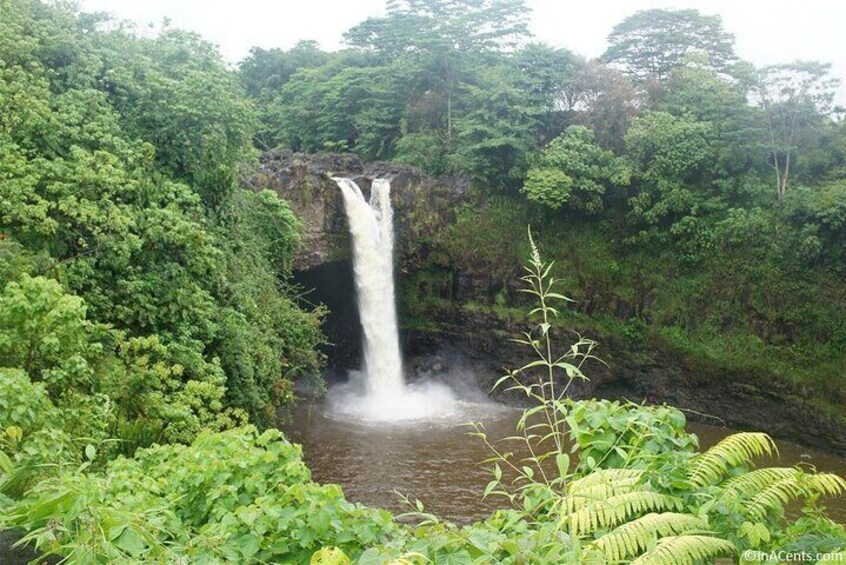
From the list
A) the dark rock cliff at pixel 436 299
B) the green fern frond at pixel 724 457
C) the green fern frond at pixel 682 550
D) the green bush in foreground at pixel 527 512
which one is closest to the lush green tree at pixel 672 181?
the dark rock cliff at pixel 436 299

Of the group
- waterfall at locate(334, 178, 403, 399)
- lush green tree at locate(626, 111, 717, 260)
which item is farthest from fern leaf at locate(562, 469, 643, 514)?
waterfall at locate(334, 178, 403, 399)

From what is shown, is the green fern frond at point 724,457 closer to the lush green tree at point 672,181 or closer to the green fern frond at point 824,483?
the green fern frond at point 824,483

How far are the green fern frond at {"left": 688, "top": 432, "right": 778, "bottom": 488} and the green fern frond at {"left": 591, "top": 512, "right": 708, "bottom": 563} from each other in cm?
40

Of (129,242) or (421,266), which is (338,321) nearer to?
(421,266)

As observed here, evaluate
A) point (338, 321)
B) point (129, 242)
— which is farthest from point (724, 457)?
point (338, 321)

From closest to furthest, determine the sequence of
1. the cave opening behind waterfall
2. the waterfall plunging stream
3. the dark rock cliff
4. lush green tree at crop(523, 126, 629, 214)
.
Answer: the dark rock cliff → lush green tree at crop(523, 126, 629, 214) → the waterfall plunging stream → the cave opening behind waterfall

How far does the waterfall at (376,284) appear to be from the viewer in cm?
1805

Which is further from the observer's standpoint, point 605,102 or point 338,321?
point 605,102

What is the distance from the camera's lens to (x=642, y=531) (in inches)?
103

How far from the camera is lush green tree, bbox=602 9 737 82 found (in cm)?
2291

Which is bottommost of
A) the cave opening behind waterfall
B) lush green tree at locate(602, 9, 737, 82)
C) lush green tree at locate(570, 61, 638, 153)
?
the cave opening behind waterfall

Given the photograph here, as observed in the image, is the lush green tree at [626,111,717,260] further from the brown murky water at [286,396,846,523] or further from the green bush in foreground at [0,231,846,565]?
the green bush in foreground at [0,231,846,565]

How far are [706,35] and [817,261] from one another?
11610 millimetres

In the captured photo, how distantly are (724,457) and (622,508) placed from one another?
891 mm
